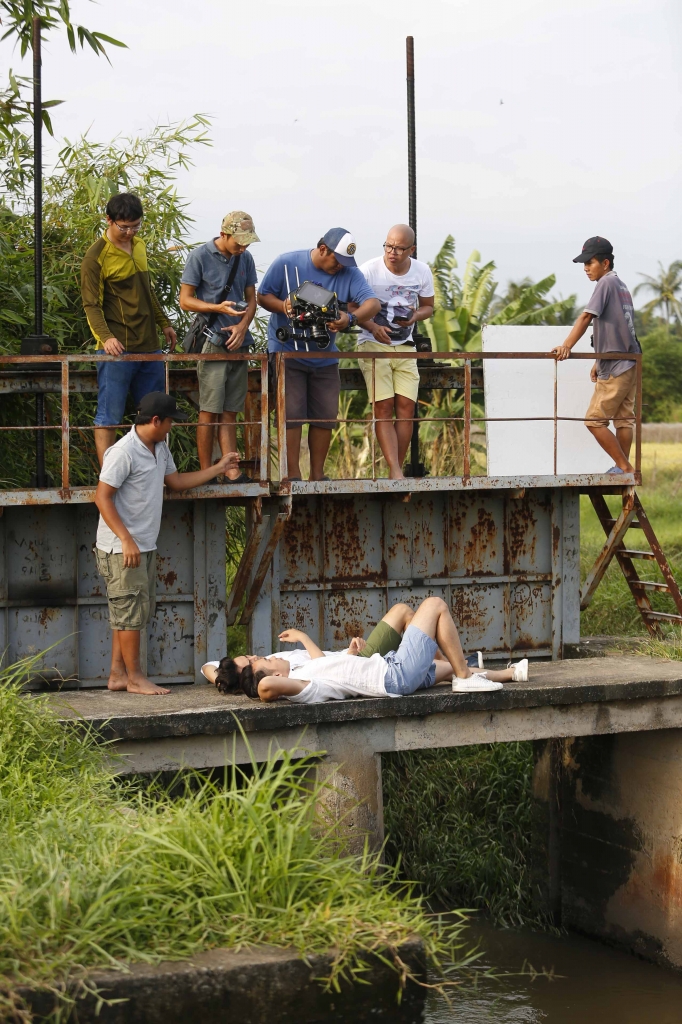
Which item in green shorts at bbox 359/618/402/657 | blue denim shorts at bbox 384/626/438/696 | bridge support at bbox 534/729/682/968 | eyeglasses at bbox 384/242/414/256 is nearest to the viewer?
blue denim shorts at bbox 384/626/438/696

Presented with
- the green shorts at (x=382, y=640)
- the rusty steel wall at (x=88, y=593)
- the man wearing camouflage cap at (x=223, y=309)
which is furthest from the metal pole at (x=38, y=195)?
the green shorts at (x=382, y=640)

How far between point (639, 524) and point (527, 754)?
3.08 m

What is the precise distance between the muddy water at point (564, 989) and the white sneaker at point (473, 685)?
231 centimetres

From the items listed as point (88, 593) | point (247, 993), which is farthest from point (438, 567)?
point (247, 993)

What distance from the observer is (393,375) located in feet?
31.2

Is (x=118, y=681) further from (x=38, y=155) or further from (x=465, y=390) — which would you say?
(x=38, y=155)

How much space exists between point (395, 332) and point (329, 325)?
3.01 ft

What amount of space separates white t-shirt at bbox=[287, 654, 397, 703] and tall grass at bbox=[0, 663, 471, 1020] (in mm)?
1981

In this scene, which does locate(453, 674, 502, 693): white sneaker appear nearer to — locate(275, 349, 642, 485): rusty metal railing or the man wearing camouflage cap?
locate(275, 349, 642, 485): rusty metal railing

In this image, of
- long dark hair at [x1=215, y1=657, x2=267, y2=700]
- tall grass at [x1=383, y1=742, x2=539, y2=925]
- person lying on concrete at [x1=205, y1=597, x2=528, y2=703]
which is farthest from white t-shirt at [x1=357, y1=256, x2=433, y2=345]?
tall grass at [x1=383, y1=742, x2=539, y2=925]

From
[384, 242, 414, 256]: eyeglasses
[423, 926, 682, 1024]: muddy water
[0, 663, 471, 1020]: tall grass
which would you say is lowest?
[423, 926, 682, 1024]: muddy water

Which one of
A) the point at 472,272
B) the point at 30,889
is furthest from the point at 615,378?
the point at 472,272

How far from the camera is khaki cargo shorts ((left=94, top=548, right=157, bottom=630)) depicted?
7.97 m

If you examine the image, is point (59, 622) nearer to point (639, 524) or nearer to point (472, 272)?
point (639, 524)
